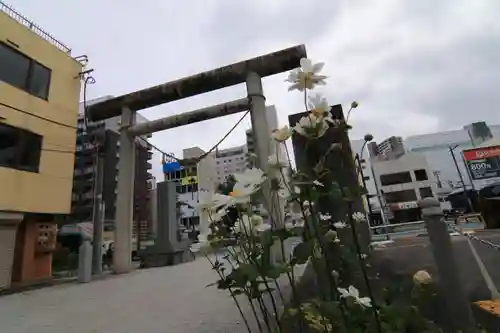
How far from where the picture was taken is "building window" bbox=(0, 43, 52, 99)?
6.55 meters

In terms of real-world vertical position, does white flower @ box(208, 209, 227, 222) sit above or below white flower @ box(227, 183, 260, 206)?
below

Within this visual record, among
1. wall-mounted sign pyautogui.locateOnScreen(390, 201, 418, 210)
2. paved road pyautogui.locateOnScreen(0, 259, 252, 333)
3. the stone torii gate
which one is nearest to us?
paved road pyautogui.locateOnScreen(0, 259, 252, 333)

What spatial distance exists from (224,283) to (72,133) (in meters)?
8.23

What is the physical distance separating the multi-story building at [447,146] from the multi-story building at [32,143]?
40.6 m

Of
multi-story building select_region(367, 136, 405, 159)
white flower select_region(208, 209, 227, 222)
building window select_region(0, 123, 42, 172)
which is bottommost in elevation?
white flower select_region(208, 209, 227, 222)

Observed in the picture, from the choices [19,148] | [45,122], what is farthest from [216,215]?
[45,122]

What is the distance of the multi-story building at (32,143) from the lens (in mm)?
6289

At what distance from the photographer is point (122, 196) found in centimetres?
653

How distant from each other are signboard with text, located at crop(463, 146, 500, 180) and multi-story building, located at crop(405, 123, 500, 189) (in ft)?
37.4

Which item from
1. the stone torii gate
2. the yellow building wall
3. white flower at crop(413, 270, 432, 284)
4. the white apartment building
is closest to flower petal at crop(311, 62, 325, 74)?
white flower at crop(413, 270, 432, 284)

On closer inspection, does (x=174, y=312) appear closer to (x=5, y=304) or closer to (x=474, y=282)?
(x=474, y=282)

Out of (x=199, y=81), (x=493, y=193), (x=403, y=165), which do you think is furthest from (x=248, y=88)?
(x=403, y=165)

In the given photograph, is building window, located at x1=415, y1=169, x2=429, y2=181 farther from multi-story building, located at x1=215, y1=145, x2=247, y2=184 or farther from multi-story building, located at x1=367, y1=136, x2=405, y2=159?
multi-story building, located at x1=215, y1=145, x2=247, y2=184

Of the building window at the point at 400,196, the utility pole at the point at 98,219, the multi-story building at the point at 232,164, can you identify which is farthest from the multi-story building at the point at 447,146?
the utility pole at the point at 98,219
